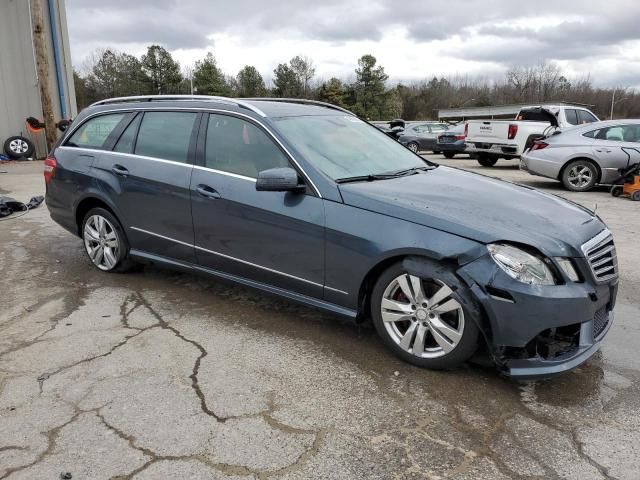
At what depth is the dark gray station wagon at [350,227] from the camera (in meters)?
2.92

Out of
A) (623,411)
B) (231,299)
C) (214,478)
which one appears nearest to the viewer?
(214,478)

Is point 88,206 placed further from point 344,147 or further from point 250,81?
point 250,81

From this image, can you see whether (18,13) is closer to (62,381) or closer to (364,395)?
(62,381)

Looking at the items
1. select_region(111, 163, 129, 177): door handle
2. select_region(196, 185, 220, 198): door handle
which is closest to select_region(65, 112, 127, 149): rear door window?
select_region(111, 163, 129, 177): door handle

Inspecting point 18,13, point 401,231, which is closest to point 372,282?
point 401,231

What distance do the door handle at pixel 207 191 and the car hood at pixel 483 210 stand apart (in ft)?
3.49

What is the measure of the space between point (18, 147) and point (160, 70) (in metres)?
52.9

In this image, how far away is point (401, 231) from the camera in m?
3.16

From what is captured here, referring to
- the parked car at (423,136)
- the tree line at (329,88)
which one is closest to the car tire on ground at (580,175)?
the parked car at (423,136)

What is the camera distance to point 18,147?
1659cm

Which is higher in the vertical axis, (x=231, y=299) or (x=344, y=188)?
(x=344, y=188)

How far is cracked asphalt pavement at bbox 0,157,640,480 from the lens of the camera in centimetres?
243

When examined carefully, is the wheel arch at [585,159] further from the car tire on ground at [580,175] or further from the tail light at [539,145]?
the tail light at [539,145]

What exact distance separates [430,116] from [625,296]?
76.7 meters
